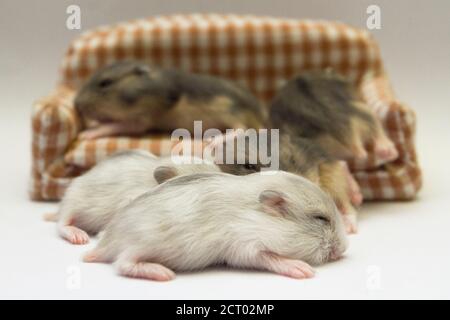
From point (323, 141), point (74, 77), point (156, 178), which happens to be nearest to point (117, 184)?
point (156, 178)

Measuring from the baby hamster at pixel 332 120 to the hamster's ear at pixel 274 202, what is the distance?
1010mm

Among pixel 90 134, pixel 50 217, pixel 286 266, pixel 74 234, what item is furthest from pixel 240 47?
pixel 286 266

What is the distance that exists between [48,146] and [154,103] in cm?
70

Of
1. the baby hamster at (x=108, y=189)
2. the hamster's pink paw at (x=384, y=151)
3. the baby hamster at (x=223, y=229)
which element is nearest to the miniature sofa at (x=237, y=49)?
the hamster's pink paw at (x=384, y=151)

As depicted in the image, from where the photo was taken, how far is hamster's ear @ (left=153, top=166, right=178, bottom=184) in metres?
3.40

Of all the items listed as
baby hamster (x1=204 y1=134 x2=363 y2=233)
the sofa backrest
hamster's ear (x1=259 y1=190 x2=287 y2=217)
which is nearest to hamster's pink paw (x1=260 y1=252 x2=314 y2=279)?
hamster's ear (x1=259 y1=190 x2=287 y2=217)

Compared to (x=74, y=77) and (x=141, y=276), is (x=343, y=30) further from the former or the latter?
(x=141, y=276)

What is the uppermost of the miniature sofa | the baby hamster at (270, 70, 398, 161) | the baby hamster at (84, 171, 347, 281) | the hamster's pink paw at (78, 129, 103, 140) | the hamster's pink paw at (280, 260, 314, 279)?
the miniature sofa

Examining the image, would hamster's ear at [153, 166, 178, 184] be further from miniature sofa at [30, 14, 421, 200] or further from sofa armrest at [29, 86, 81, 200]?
miniature sofa at [30, 14, 421, 200]

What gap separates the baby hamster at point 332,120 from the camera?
13.5 ft

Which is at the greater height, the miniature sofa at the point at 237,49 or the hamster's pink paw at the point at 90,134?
the miniature sofa at the point at 237,49

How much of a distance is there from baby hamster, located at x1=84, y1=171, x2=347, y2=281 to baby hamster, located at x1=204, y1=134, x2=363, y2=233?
1.45 feet

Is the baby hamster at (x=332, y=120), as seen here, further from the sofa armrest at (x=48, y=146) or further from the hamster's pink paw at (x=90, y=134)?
the sofa armrest at (x=48, y=146)

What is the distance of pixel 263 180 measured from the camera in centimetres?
315
